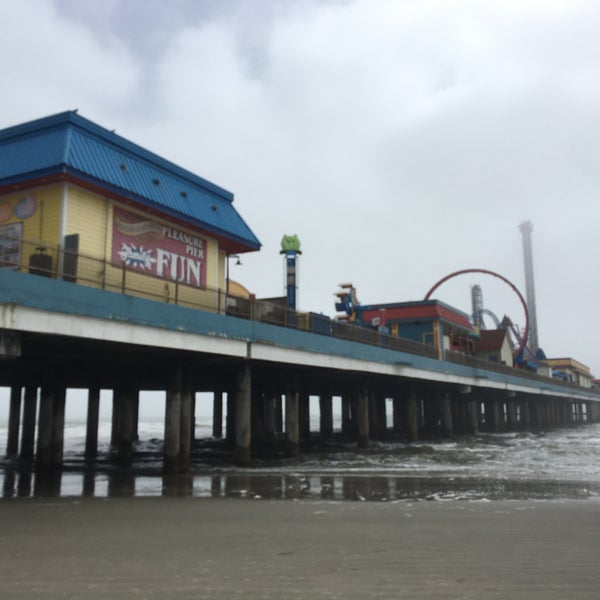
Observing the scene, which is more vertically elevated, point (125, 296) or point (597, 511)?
point (125, 296)

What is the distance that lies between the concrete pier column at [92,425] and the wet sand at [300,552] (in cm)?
1725

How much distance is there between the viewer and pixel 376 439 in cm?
3631

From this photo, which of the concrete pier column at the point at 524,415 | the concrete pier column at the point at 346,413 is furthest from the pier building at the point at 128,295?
the concrete pier column at the point at 524,415

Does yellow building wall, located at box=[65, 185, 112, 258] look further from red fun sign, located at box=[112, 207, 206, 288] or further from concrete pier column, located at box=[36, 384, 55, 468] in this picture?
concrete pier column, located at box=[36, 384, 55, 468]

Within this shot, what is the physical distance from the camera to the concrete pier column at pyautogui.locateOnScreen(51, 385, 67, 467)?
1896cm

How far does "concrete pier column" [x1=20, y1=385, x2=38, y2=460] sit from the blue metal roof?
12.0m

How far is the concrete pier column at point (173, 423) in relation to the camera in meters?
16.8

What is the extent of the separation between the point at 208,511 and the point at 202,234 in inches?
440

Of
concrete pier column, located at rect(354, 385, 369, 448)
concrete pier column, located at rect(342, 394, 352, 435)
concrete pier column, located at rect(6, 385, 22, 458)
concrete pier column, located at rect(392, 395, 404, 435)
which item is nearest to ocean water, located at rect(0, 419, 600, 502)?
concrete pier column, located at rect(354, 385, 369, 448)

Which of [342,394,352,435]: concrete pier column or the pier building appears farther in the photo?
[342,394,352,435]: concrete pier column

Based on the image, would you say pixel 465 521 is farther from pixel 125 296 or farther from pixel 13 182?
pixel 13 182

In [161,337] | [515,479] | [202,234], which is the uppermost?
[202,234]

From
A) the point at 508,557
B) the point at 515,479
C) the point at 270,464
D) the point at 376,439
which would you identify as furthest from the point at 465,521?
the point at 376,439

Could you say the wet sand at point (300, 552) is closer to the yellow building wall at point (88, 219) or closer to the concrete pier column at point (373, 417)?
the yellow building wall at point (88, 219)
